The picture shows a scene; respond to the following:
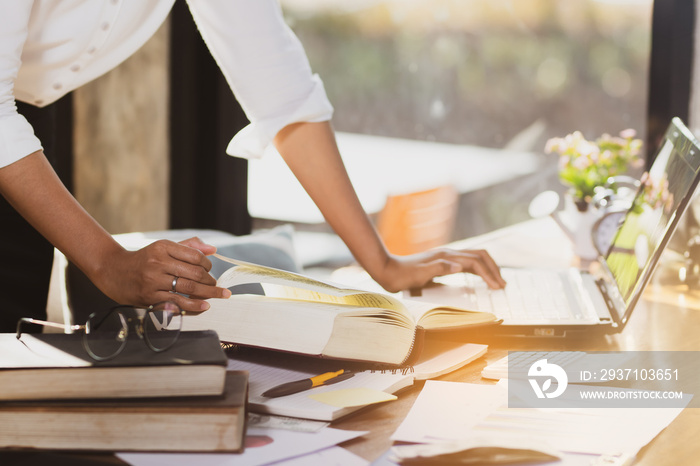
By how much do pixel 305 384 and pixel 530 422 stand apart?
0.70ft

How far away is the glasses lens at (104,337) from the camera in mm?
617

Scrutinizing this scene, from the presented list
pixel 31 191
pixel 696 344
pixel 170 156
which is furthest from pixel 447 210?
pixel 31 191

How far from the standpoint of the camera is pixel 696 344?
1.00 meters

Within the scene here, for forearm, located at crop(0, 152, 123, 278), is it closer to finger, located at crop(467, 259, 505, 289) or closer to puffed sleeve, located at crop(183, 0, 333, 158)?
puffed sleeve, located at crop(183, 0, 333, 158)

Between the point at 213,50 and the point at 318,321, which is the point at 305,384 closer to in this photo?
the point at 318,321

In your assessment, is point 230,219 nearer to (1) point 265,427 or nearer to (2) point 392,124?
(2) point 392,124

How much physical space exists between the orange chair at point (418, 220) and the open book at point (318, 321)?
1.59 metres

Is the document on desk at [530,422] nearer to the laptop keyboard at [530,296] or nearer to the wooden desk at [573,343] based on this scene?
the wooden desk at [573,343]

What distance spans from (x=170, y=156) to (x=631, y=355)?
2.16 meters

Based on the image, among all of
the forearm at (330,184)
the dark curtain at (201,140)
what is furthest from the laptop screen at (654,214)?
the dark curtain at (201,140)

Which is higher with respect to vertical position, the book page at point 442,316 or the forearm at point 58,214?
the forearm at point 58,214

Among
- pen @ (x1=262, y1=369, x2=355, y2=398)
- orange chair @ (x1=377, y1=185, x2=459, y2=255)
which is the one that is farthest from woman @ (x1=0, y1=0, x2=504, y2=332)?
orange chair @ (x1=377, y1=185, x2=459, y2=255)

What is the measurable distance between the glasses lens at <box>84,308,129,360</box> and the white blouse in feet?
1.61

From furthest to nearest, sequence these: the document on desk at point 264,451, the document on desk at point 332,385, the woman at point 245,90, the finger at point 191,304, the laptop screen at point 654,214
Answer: the woman at point 245,90
the laptop screen at point 654,214
the finger at point 191,304
the document on desk at point 332,385
the document on desk at point 264,451
